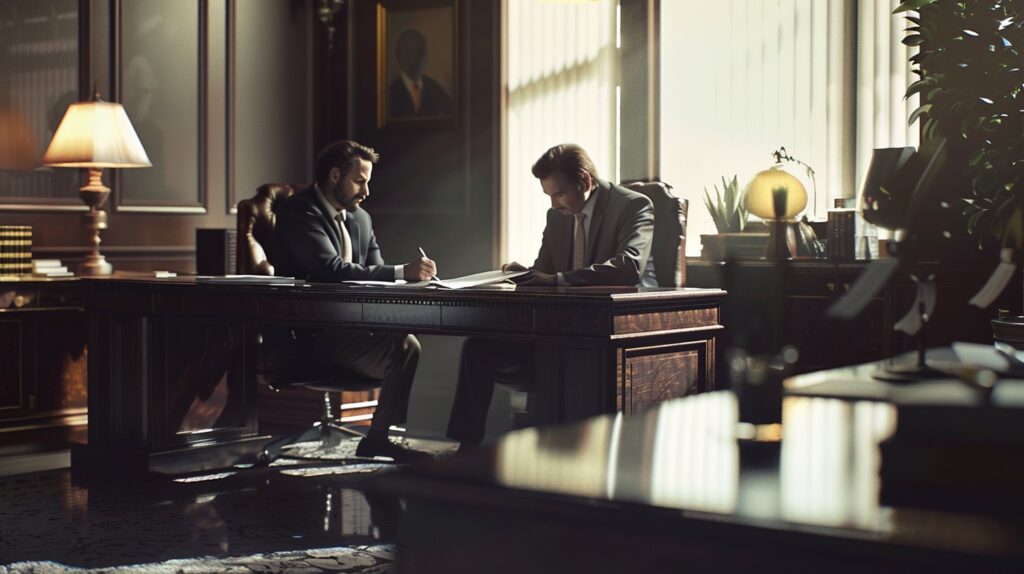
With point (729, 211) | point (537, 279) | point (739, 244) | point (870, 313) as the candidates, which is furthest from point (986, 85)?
point (729, 211)

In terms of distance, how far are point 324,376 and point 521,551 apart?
3.78 meters

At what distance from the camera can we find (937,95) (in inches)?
163

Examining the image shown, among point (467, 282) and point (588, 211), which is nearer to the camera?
point (467, 282)

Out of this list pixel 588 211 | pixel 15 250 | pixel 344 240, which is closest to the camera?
pixel 588 211

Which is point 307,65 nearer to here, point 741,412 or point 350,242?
point 350,242

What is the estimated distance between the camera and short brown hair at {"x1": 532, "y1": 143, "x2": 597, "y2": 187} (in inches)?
175

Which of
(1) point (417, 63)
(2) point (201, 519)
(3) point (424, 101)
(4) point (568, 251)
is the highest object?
(1) point (417, 63)

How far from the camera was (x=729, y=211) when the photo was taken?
18.5 feet

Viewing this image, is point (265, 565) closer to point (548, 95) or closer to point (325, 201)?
point (325, 201)

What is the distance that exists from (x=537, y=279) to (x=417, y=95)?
125 inches

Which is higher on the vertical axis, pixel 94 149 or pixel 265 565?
pixel 94 149

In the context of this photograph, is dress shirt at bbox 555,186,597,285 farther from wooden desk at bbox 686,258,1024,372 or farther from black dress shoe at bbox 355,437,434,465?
black dress shoe at bbox 355,437,434,465

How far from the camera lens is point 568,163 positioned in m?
4.46

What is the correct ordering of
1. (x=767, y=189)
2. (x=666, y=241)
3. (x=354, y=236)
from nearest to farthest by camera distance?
1. (x=666, y=241)
2. (x=354, y=236)
3. (x=767, y=189)
